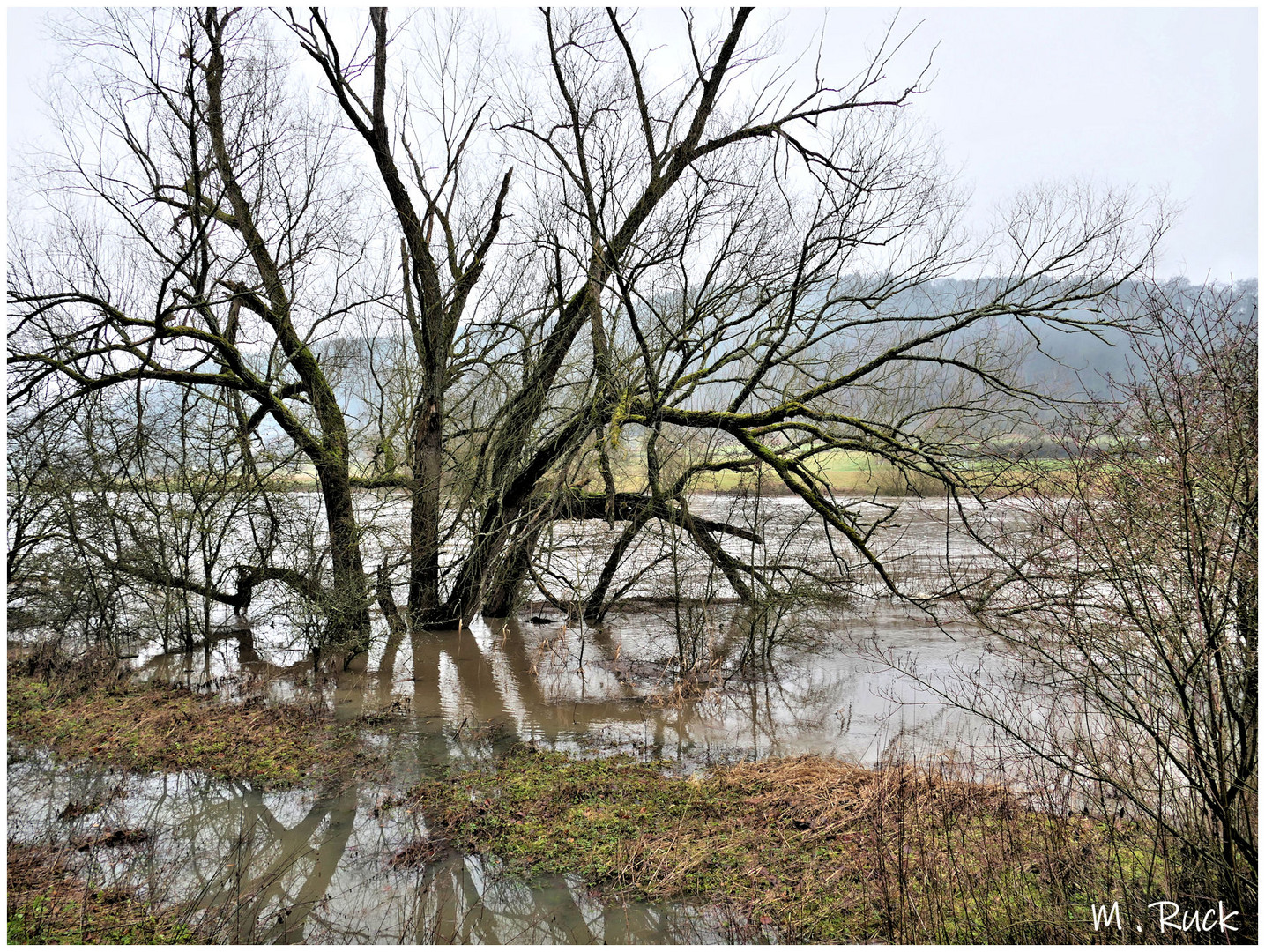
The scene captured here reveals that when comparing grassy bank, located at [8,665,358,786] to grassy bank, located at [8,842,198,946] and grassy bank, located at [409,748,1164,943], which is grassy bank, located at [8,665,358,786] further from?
grassy bank, located at [8,842,198,946]

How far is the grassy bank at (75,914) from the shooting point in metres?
4.84

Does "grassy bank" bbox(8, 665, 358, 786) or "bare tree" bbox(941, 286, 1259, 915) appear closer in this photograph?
"bare tree" bbox(941, 286, 1259, 915)

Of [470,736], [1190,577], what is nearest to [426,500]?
[470,736]

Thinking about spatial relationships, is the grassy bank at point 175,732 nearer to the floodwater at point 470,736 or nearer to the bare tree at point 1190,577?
the floodwater at point 470,736

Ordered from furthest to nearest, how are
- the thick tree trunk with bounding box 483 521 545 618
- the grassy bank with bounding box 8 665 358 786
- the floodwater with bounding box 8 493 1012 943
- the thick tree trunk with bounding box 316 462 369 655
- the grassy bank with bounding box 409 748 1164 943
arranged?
1. the thick tree trunk with bounding box 316 462 369 655
2. the thick tree trunk with bounding box 483 521 545 618
3. the grassy bank with bounding box 8 665 358 786
4. the floodwater with bounding box 8 493 1012 943
5. the grassy bank with bounding box 409 748 1164 943

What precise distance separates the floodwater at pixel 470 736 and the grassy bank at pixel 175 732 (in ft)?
1.01

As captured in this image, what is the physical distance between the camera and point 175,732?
28.4 feet

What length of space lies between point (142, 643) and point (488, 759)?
24.8 ft

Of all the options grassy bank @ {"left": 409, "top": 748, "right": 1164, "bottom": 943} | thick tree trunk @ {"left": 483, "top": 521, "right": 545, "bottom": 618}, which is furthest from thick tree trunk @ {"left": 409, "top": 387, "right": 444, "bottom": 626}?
grassy bank @ {"left": 409, "top": 748, "right": 1164, "bottom": 943}

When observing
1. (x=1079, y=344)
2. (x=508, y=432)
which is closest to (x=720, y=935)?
(x=508, y=432)

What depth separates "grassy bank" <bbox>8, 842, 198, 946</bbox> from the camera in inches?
190

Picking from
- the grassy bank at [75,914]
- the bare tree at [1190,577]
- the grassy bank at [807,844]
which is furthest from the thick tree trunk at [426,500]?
the bare tree at [1190,577]

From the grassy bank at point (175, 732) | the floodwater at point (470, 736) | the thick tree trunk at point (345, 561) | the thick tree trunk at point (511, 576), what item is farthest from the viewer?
the thick tree trunk at point (345, 561)

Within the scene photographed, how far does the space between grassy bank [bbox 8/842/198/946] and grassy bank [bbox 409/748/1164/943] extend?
2.00 meters
